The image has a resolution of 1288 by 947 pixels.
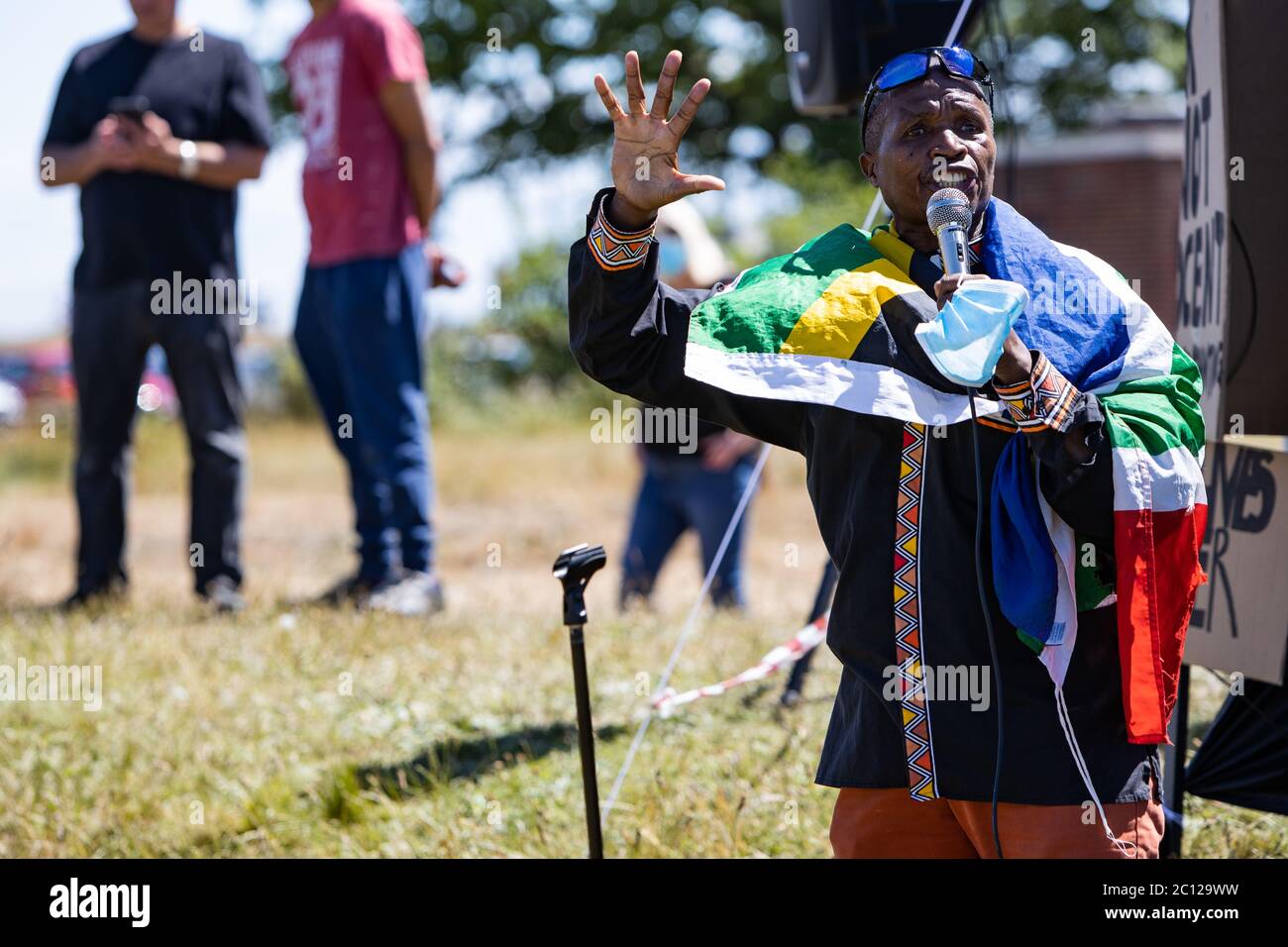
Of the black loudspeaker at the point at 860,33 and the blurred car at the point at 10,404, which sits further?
the blurred car at the point at 10,404

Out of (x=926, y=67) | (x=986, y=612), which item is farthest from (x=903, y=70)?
(x=986, y=612)

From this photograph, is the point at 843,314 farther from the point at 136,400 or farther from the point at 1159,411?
the point at 136,400

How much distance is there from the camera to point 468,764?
177 inches

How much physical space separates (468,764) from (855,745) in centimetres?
210

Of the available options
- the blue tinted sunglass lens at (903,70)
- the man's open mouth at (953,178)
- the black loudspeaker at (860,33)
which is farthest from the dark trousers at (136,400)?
the man's open mouth at (953,178)

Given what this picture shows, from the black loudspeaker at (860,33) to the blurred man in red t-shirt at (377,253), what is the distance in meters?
1.89

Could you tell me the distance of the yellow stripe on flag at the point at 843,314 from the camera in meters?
2.56

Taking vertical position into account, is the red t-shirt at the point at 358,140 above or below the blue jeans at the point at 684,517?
above

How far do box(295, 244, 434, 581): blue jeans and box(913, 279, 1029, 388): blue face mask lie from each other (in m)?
4.07

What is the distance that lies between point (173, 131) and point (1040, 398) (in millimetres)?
4989

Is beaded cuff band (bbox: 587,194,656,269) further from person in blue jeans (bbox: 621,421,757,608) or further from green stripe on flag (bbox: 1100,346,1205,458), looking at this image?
person in blue jeans (bbox: 621,421,757,608)

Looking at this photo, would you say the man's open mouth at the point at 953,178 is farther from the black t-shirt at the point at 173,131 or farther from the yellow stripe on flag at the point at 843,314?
the black t-shirt at the point at 173,131
